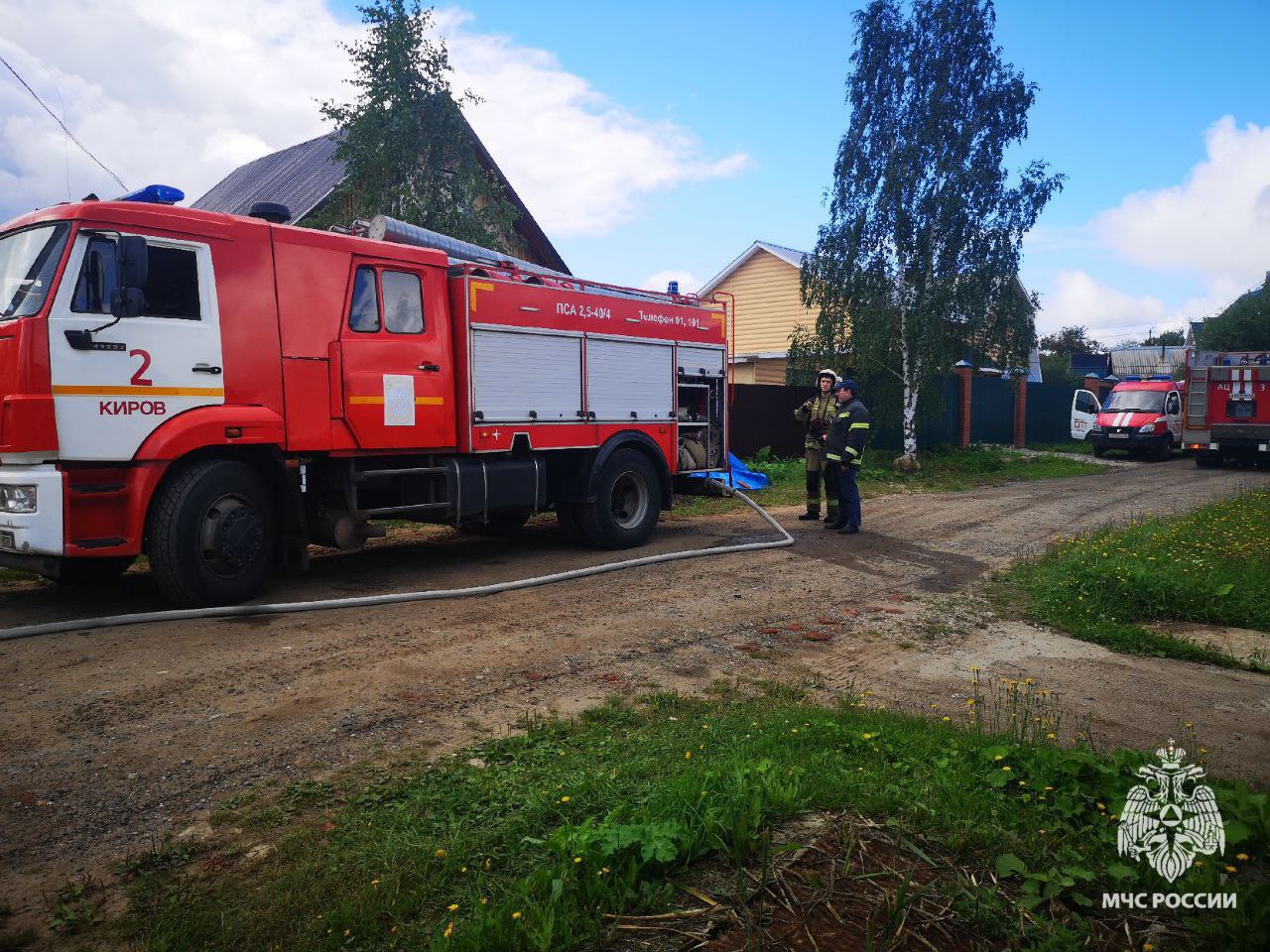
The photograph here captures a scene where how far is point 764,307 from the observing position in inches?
1179

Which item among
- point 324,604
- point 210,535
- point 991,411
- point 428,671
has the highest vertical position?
point 991,411

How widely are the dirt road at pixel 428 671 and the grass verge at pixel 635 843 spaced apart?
0.57 meters

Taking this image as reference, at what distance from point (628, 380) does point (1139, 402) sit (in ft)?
70.2

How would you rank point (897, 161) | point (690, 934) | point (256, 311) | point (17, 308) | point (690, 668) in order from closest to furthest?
point (690, 934) → point (690, 668) → point (17, 308) → point (256, 311) → point (897, 161)

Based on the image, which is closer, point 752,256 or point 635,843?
point 635,843

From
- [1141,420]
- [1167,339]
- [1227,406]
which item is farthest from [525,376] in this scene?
[1167,339]

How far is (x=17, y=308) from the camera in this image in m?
5.85

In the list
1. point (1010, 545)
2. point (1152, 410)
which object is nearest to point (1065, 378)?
point (1152, 410)

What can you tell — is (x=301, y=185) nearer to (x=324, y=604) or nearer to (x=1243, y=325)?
(x=324, y=604)

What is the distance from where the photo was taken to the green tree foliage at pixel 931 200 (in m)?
18.3

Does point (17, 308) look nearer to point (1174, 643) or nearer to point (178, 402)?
point (178, 402)

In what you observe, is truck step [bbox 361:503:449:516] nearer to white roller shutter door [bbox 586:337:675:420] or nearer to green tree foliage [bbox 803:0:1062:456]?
white roller shutter door [bbox 586:337:675:420]

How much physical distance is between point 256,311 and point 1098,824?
641cm

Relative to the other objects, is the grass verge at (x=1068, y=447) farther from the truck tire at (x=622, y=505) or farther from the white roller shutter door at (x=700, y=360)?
the truck tire at (x=622, y=505)
